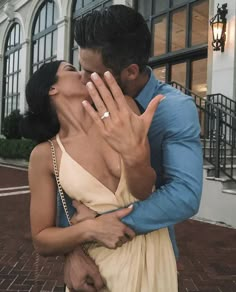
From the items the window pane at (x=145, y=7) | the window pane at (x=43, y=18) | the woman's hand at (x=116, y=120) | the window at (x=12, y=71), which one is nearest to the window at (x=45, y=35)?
the window pane at (x=43, y=18)

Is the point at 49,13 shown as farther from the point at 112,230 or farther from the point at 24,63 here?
the point at 112,230

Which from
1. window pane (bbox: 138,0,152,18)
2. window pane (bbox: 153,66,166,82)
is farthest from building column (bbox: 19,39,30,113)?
window pane (bbox: 153,66,166,82)

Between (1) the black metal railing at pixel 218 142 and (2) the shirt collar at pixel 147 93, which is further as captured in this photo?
(1) the black metal railing at pixel 218 142

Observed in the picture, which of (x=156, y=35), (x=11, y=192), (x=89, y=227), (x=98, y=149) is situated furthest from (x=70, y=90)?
(x=156, y=35)

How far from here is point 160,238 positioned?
1.28m

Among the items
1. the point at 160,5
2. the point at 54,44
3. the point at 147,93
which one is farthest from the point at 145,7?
the point at 147,93

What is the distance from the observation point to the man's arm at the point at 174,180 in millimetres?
1146

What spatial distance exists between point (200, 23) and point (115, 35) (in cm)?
1047

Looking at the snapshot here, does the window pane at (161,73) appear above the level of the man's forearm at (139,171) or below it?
above

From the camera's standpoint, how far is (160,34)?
41.4 ft

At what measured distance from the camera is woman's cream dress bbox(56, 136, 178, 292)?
1196mm

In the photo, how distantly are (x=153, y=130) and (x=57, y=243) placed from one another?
1.53 ft

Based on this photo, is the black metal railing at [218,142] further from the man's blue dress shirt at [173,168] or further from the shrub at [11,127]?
the shrub at [11,127]

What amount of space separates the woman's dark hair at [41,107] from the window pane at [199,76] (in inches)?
384
